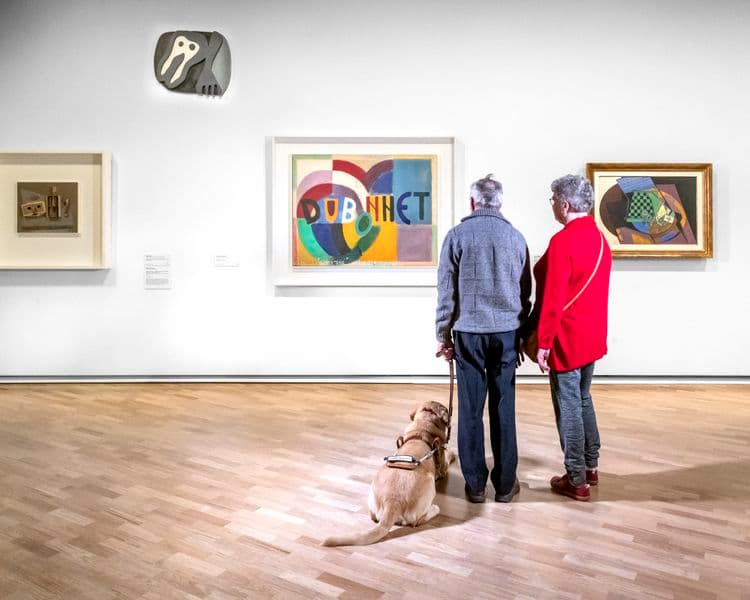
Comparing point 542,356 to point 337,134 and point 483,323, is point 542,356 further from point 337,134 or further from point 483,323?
point 337,134

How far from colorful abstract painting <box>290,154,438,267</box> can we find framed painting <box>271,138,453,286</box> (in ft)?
0.04

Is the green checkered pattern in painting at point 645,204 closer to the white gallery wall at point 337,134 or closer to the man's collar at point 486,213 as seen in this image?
the white gallery wall at point 337,134

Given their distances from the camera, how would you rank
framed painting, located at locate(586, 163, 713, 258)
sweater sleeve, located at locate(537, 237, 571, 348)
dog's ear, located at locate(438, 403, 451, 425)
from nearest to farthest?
1. sweater sleeve, located at locate(537, 237, 571, 348)
2. dog's ear, located at locate(438, 403, 451, 425)
3. framed painting, located at locate(586, 163, 713, 258)

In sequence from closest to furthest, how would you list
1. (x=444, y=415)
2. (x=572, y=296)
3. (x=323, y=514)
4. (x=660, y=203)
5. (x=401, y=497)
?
(x=401, y=497)
(x=323, y=514)
(x=572, y=296)
(x=444, y=415)
(x=660, y=203)

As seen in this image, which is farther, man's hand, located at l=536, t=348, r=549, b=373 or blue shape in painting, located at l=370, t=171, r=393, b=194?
blue shape in painting, located at l=370, t=171, r=393, b=194

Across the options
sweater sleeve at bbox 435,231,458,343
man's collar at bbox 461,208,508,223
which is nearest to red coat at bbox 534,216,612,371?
man's collar at bbox 461,208,508,223

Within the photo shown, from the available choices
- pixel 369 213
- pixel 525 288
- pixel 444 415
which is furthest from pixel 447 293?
pixel 369 213

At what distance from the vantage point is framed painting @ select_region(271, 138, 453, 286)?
20.7ft

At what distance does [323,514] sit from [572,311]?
1.59 metres

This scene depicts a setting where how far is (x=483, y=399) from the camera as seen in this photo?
2.99 m

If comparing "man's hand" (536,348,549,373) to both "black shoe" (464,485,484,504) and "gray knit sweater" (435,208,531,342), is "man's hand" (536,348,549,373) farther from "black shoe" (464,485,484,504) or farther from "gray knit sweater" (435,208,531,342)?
"black shoe" (464,485,484,504)

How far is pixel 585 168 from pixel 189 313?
14.9 ft

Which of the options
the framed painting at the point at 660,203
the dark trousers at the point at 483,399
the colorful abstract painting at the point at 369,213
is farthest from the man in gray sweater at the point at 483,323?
the framed painting at the point at 660,203

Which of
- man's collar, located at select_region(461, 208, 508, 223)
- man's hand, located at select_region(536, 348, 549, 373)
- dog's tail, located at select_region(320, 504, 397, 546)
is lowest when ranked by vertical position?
dog's tail, located at select_region(320, 504, 397, 546)
